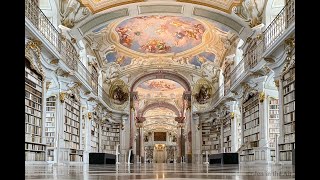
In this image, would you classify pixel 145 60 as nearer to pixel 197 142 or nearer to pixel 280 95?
pixel 197 142

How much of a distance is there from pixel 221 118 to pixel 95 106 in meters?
7.75

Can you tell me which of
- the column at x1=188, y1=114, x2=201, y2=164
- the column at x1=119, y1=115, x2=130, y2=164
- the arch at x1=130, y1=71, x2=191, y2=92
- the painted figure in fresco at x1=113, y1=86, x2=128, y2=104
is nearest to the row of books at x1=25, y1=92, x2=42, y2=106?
the column at x1=119, y1=115, x2=130, y2=164

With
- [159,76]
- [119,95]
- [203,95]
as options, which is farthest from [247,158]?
[119,95]

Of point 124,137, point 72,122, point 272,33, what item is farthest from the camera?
point 124,137

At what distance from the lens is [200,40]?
2472 cm

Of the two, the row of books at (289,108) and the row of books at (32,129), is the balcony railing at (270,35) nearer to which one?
the row of books at (289,108)

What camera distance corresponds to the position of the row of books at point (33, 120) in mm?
12440

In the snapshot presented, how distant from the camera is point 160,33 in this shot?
80.8 ft

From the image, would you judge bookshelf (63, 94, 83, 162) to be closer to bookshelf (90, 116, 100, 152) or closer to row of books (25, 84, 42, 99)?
row of books (25, 84, 42, 99)

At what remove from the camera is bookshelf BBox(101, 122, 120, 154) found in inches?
1094

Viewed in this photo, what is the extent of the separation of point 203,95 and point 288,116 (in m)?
17.5

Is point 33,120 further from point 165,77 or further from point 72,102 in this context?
point 165,77

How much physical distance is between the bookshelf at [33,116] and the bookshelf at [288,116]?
7.52 m
